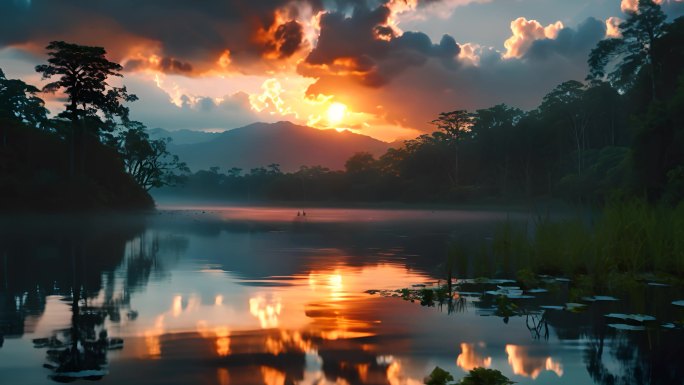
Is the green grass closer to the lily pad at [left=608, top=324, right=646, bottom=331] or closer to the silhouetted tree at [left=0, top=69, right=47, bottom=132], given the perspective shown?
the lily pad at [left=608, top=324, right=646, bottom=331]

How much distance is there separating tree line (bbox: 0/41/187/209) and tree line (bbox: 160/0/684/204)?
159 feet

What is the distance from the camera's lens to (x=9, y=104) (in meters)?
79.9

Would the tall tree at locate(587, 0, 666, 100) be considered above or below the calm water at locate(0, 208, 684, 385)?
above

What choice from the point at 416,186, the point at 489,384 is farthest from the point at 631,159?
the point at 416,186

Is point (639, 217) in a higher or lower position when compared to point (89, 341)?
higher

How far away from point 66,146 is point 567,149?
76.0 meters

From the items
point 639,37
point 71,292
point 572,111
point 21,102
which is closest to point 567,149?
point 572,111

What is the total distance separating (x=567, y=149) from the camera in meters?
110

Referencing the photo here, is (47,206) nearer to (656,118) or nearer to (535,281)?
(656,118)

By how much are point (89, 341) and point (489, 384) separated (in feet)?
20.9

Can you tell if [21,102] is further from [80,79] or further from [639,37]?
[639,37]

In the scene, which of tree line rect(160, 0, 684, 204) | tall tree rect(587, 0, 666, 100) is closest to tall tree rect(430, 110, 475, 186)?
tree line rect(160, 0, 684, 204)

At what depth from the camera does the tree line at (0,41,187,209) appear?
68.4 metres

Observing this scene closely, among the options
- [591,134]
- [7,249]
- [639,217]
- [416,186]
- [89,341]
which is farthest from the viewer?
[416,186]
